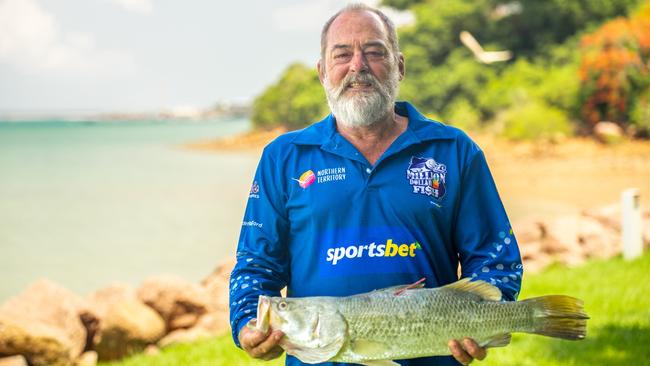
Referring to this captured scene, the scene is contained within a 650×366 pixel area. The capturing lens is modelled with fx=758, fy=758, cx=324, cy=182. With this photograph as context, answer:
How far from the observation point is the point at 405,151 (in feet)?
8.29

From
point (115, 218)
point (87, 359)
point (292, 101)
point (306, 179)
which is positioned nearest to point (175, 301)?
point (87, 359)

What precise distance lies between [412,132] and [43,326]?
4.71 meters

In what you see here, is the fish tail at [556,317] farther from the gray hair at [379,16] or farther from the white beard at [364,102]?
the gray hair at [379,16]

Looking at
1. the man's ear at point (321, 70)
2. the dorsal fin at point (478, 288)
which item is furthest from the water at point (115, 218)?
the dorsal fin at point (478, 288)

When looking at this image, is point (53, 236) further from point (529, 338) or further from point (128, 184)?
point (529, 338)

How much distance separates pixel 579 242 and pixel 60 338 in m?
6.49

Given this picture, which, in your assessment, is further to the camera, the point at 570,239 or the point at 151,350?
the point at 570,239

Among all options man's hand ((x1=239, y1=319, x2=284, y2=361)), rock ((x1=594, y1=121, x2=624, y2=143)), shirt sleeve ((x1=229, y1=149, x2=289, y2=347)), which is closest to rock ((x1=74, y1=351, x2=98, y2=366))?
shirt sleeve ((x1=229, y1=149, x2=289, y2=347))

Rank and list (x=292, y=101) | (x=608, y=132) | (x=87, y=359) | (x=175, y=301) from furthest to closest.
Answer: (x=292, y=101), (x=608, y=132), (x=175, y=301), (x=87, y=359)

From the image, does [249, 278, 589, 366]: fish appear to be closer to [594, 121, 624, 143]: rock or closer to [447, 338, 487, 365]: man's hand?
[447, 338, 487, 365]: man's hand

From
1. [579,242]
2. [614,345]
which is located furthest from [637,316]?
[579,242]

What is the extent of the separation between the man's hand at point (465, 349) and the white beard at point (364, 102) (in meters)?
0.81

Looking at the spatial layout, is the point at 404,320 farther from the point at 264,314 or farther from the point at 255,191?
the point at 255,191

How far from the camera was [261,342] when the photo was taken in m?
2.13
